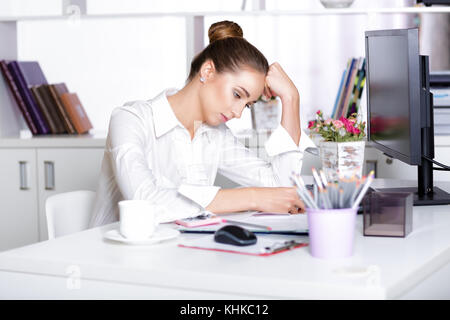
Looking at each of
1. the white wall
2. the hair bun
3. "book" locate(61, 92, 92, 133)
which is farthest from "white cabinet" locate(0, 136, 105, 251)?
the hair bun

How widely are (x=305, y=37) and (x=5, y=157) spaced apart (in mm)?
1733

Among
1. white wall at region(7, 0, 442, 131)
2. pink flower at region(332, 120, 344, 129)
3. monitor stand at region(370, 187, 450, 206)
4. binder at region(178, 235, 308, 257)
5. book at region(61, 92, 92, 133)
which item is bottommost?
binder at region(178, 235, 308, 257)

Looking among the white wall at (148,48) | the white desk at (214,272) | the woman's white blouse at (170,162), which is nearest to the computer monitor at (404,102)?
the woman's white blouse at (170,162)

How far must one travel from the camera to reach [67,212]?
2104 mm

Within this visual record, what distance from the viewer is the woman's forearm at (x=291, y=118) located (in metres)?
2.20

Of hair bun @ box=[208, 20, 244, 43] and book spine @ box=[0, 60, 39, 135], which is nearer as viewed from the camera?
hair bun @ box=[208, 20, 244, 43]

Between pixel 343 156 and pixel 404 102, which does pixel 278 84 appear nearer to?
pixel 343 156

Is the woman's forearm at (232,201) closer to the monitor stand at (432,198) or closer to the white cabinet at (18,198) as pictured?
the monitor stand at (432,198)

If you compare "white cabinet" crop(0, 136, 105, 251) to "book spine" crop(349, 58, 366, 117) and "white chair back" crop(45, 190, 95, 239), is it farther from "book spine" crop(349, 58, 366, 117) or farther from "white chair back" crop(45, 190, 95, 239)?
"book spine" crop(349, 58, 366, 117)

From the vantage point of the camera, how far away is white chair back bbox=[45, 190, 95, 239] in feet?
6.66

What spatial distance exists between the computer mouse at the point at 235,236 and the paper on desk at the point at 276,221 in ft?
0.45

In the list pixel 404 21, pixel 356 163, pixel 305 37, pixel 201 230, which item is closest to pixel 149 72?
pixel 305 37

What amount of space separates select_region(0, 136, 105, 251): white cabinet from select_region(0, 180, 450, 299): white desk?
67.0 inches

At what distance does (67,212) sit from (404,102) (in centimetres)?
103
